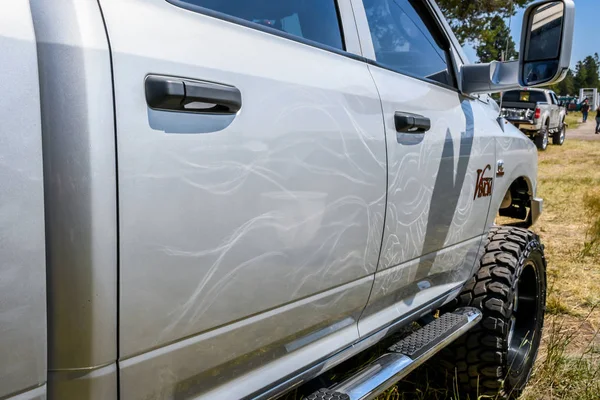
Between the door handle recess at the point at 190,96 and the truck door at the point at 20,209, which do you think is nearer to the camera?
the truck door at the point at 20,209

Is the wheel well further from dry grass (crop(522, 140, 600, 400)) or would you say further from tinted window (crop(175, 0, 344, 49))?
tinted window (crop(175, 0, 344, 49))

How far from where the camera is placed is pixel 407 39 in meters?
2.31

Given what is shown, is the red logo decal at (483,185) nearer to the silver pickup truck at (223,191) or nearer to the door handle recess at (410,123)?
the silver pickup truck at (223,191)

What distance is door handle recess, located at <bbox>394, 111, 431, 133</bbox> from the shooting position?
6.04ft

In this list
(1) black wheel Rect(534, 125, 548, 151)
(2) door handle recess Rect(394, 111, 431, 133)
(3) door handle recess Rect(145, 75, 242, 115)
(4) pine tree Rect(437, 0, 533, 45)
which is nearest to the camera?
(3) door handle recess Rect(145, 75, 242, 115)

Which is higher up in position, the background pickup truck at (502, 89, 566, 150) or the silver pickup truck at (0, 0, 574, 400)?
the background pickup truck at (502, 89, 566, 150)

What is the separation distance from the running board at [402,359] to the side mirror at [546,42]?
956 millimetres

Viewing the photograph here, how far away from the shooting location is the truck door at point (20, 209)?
88 centimetres

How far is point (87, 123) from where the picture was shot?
977 mm

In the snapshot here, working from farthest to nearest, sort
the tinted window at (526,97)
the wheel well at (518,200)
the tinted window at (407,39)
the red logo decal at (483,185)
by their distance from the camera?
1. the tinted window at (526,97)
2. the wheel well at (518,200)
3. the red logo decal at (483,185)
4. the tinted window at (407,39)

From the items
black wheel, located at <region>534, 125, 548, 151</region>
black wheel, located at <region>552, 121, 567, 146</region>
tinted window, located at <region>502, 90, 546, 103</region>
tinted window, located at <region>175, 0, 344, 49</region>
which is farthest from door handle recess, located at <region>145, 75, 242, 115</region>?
black wheel, located at <region>552, 121, 567, 146</region>

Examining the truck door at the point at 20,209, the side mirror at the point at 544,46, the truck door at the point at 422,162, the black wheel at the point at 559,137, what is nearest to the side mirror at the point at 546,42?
the side mirror at the point at 544,46

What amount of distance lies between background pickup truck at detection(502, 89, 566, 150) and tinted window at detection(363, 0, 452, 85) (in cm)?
1473

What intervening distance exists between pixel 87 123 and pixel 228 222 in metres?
0.37
